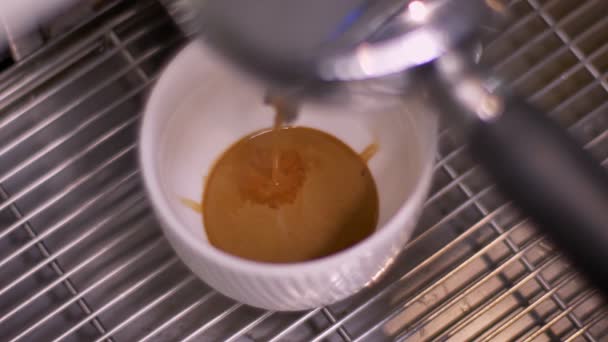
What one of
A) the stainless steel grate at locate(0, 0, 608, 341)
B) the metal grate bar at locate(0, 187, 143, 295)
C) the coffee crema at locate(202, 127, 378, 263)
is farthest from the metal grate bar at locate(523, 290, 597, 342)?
the metal grate bar at locate(0, 187, 143, 295)

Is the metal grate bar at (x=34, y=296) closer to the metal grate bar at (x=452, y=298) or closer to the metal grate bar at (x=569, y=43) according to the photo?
the metal grate bar at (x=452, y=298)

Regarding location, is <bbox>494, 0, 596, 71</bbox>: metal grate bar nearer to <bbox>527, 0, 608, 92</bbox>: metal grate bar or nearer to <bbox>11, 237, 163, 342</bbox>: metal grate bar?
<bbox>527, 0, 608, 92</bbox>: metal grate bar

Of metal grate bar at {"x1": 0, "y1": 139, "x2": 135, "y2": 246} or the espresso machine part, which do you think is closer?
the espresso machine part

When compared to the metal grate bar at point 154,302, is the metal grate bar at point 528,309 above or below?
below

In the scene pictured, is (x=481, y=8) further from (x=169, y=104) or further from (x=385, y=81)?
(x=169, y=104)

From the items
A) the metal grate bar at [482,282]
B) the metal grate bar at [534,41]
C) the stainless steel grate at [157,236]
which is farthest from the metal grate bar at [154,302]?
the metal grate bar at [534,41]

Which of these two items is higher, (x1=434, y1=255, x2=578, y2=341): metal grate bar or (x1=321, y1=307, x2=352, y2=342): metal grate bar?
(x1=321, y1=307, x2=352, y2=342): metal grate bar

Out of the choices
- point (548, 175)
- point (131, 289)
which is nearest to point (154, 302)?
point (131, 289)
